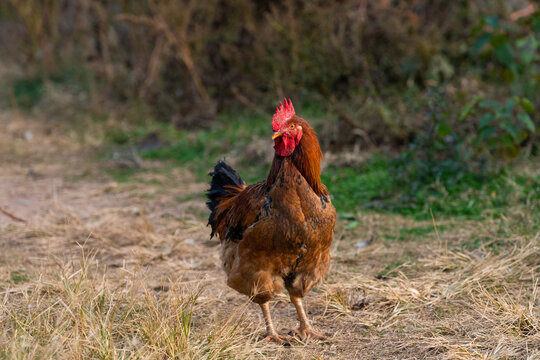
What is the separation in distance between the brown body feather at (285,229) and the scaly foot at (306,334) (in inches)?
9.5

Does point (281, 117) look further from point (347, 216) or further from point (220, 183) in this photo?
point (347, 216)

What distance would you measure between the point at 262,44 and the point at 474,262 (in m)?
5.91

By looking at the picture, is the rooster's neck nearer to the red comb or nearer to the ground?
the red comb

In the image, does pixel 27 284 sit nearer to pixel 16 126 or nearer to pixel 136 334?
pixel 136 334

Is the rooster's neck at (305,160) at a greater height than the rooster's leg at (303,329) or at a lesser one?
greater

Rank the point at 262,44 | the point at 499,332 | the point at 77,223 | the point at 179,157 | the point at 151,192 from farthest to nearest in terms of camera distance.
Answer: the point at 262,44, the point at 179,157, the point at 151,192, the point at 77,223, the point at 499,332

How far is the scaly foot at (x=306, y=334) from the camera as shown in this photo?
10.5 feet

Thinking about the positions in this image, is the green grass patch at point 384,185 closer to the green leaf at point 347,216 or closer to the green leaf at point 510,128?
the green leaf at point 347,216

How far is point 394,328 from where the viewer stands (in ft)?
10.6

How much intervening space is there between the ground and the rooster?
234 mm

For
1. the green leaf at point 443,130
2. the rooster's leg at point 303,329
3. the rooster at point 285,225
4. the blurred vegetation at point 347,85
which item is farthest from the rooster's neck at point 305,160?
the green leaf at point 443,130

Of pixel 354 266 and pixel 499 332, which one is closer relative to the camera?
pixel 499 332

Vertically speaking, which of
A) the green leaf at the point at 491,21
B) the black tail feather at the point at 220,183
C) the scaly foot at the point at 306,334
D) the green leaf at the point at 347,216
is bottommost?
the green leaf at the point at 347,216

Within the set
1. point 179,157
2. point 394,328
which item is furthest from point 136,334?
point 179,157
